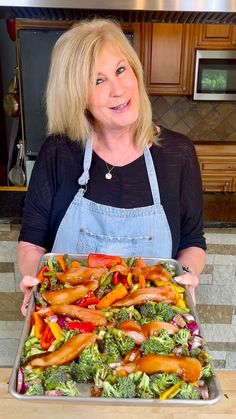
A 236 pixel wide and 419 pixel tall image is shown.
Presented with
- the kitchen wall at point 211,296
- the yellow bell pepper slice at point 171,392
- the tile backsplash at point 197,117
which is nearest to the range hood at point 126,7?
the kitchen wall at point 211,296

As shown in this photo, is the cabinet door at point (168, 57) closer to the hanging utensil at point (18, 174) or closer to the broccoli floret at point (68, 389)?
the hanging utensil at point (18, 174)

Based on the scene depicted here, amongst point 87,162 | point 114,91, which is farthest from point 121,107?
point 87,162

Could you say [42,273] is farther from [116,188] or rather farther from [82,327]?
[116,188]

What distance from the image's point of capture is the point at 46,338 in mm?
827

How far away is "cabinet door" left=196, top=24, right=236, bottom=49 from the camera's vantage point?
3324 mm

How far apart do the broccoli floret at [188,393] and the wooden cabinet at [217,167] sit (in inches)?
112

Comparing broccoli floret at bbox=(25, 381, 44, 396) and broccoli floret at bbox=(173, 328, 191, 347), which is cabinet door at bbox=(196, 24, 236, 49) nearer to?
broccoli floret at bbox=(173, 328, 191, 347)

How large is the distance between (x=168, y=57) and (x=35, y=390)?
122 inches

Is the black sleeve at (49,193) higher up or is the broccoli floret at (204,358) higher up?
the black sleeve at (49,193)

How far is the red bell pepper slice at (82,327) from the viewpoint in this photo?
0.84m

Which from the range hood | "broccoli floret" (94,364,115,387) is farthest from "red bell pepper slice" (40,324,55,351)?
the range hood

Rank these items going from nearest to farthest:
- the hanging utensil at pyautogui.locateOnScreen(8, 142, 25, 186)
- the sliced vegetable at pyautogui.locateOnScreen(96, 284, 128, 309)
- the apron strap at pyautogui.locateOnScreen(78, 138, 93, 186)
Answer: the sliced vegetable at pyautogui.locateOnScreen(96, 284, 128, 309) → the apron strap at pyautogui.locateOnScreen(78, 138, 93, 186) → the hanging utensil at pyautogui.locateOnScreen(8, 142, 25, 186)

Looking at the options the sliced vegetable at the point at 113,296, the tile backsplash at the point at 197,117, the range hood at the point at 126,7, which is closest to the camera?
the sliced vegetable at the point at 113,296

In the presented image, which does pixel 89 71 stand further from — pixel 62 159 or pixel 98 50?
pixel 62 159
